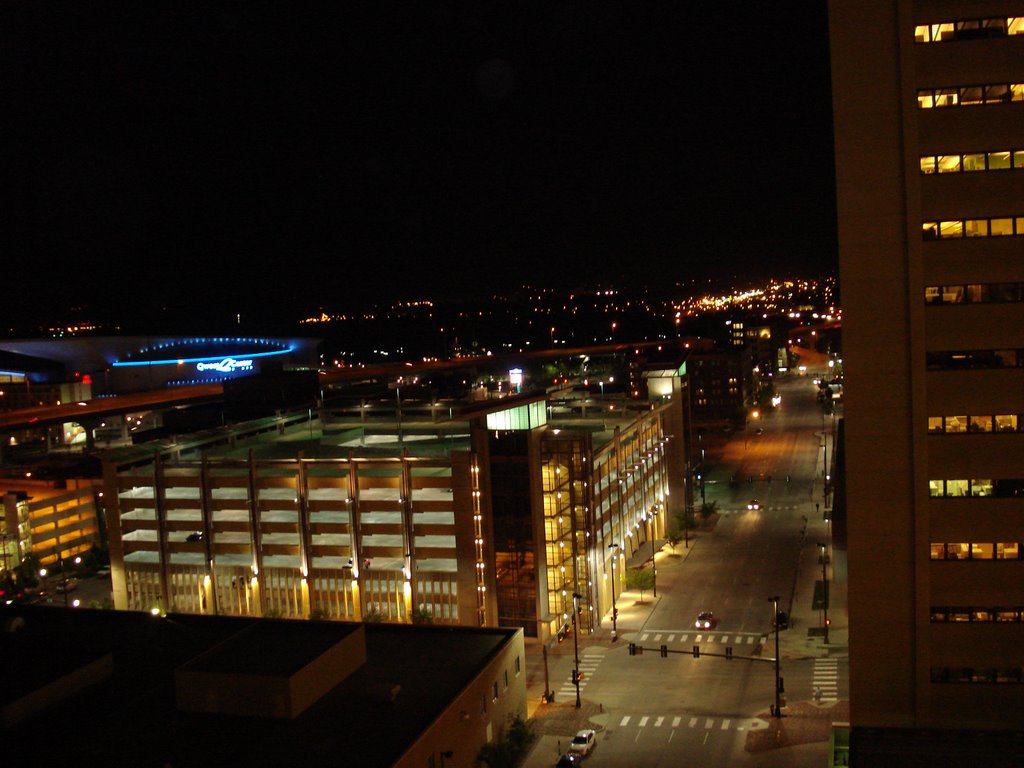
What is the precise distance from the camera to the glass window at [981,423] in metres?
23.5

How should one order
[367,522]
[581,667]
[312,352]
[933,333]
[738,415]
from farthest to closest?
1. [312,352]
2. [738,415]
3. [367,522]
4. [581,667]
5. [933,333]

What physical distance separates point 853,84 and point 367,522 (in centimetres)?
2650

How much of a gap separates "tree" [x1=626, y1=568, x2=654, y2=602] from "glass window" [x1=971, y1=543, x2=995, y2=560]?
22.4 meters

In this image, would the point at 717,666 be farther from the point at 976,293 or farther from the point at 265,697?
the point at 265,697

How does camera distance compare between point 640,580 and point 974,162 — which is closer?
point 974,162

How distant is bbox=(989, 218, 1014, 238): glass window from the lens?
23.0 meters

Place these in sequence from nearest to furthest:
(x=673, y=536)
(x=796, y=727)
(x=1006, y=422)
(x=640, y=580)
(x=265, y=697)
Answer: (x=1006, y=422) < (x=265, y=697) < (x=796, y=727) < (x=640, y=580) < (x=673, y=536)

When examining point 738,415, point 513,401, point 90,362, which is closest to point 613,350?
point 738,415

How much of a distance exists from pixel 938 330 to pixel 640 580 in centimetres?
2495

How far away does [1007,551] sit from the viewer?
77.7ft

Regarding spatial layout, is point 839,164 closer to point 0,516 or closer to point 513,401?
point 513,401

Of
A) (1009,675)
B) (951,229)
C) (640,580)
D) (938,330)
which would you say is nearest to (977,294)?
(938,330)

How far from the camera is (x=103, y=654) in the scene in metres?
27.5

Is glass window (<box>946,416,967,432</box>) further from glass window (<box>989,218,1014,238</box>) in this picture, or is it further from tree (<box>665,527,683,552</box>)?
tree (<box>665,527,683,552</box>)
